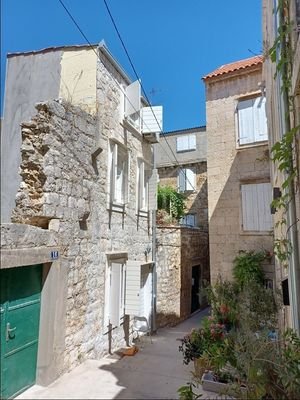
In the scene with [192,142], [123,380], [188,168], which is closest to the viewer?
[123,380]

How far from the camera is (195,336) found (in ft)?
19.5

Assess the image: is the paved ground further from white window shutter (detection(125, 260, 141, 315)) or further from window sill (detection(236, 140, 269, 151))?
window sill (detection(236, 140, 269, 151))

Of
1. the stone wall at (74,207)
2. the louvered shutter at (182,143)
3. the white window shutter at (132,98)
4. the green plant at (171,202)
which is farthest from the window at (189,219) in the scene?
the stone wall at (74,207)

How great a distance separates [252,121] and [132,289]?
653 cm

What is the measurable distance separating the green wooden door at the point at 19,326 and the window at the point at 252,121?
770 cm

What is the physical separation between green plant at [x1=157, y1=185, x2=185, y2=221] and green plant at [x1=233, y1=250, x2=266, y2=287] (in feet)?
22.0

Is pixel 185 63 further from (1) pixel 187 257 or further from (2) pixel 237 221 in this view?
(1) pixel 187 257

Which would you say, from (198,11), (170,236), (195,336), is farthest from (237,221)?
(198,11)

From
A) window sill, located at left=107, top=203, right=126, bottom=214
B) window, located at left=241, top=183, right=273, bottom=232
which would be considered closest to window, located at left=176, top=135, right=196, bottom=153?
window, located at left=241, top=183, right=273, bottom=232

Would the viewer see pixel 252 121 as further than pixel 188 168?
No

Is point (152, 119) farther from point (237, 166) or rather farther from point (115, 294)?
point (115, 294)

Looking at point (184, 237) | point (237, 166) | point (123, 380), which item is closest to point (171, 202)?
point (184, 237)

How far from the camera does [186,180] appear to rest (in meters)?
16.3

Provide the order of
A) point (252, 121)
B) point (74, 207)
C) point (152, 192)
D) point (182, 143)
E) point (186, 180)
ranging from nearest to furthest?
point (74, 207)
point (252, 121)
point (152, 192)
point (186, 180)
point (182, 143)
